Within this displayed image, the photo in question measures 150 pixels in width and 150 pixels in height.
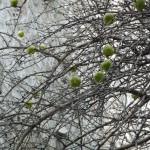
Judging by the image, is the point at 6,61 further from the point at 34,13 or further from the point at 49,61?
the point at 34,13

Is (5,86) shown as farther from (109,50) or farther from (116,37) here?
(109,50)

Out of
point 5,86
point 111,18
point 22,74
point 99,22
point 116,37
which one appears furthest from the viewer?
point 22,74

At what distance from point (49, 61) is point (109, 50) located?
10.4 feet

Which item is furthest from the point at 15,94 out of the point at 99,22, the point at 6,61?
the point at 99,22

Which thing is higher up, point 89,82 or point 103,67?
point 89,82

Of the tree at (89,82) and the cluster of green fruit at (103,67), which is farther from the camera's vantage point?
the tree at (89,82)

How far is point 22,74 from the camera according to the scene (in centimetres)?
462

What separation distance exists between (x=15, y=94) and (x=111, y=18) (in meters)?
2.66

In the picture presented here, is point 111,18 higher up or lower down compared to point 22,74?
lower down

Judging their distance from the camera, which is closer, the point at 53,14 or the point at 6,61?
the point at 6,61

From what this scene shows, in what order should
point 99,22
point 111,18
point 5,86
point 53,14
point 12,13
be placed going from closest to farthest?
1. point 111,18
2. point 99,22
3. point 5,86
4. point 12,13
5. point 53,14

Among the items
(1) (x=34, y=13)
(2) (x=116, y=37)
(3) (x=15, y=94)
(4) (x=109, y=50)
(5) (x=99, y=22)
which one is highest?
(1) (x=34, y=13)

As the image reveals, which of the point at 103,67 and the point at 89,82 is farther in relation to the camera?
the point at 89,82

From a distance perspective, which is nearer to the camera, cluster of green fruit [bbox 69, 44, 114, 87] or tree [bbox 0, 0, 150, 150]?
cluster of green fruit [bbox 69, 44, 114, 87]
